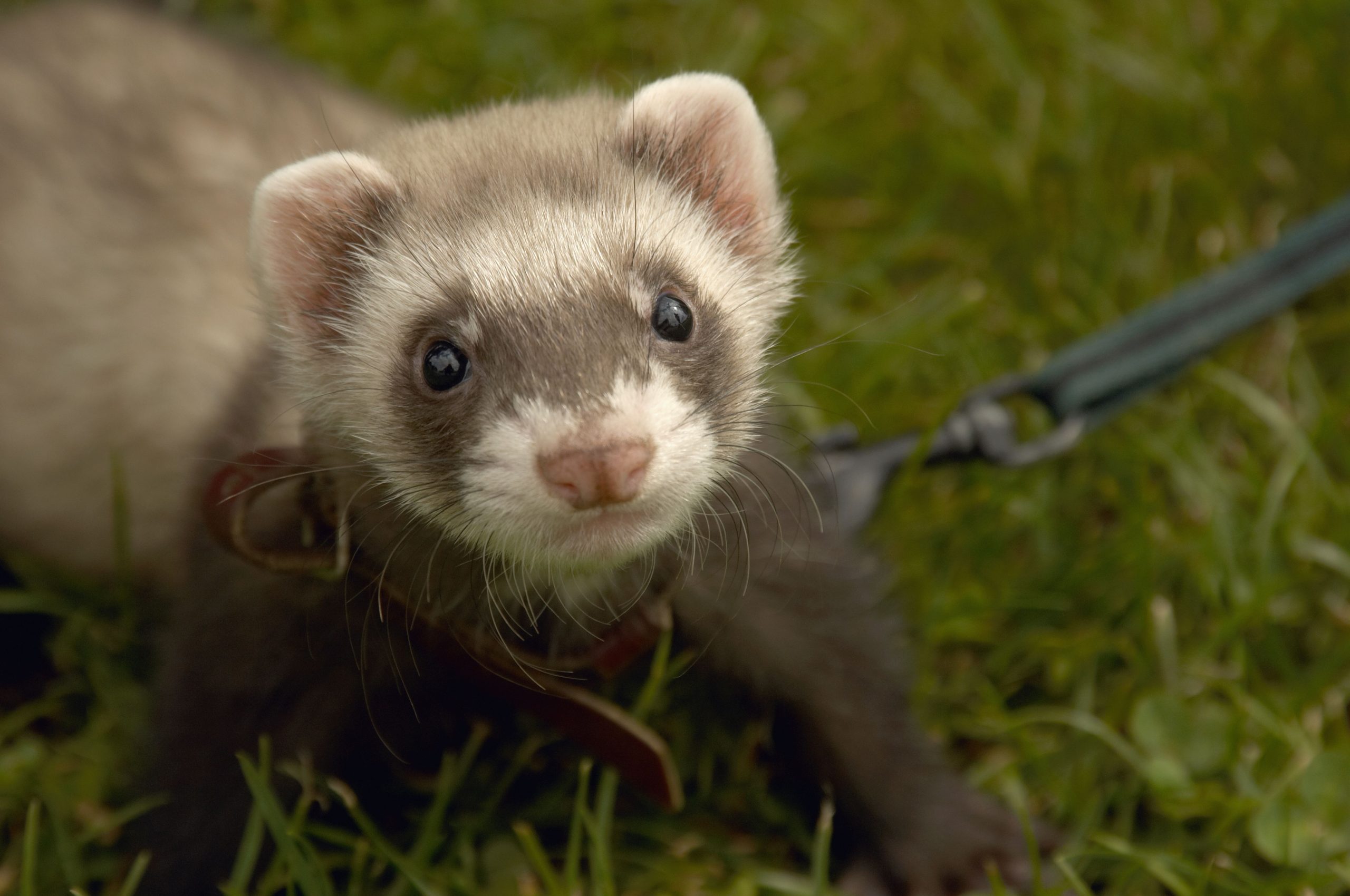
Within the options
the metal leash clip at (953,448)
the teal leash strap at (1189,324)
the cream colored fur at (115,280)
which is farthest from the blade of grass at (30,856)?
the teal leash strap at (1189,324)

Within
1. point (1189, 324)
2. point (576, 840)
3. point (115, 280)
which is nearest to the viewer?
point (576, 840)

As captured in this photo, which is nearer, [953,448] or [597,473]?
[597,473]

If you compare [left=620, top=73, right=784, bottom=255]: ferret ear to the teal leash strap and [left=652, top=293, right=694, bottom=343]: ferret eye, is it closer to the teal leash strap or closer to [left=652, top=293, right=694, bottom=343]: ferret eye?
[left=652, top=293, right=694, bottom=343]: ferret eye

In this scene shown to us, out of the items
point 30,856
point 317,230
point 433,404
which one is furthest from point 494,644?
point 30,856

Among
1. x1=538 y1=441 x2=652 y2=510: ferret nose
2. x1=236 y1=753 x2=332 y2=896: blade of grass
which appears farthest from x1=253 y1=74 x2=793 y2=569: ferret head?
x1=236 y1=753 x2=332 y2=896: blade of grass

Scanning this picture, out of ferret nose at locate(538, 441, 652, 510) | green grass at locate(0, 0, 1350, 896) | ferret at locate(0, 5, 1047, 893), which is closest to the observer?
ferret nose at locate(538, 441, 652, 510)

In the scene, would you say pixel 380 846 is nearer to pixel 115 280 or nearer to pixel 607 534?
pixel 607 534
